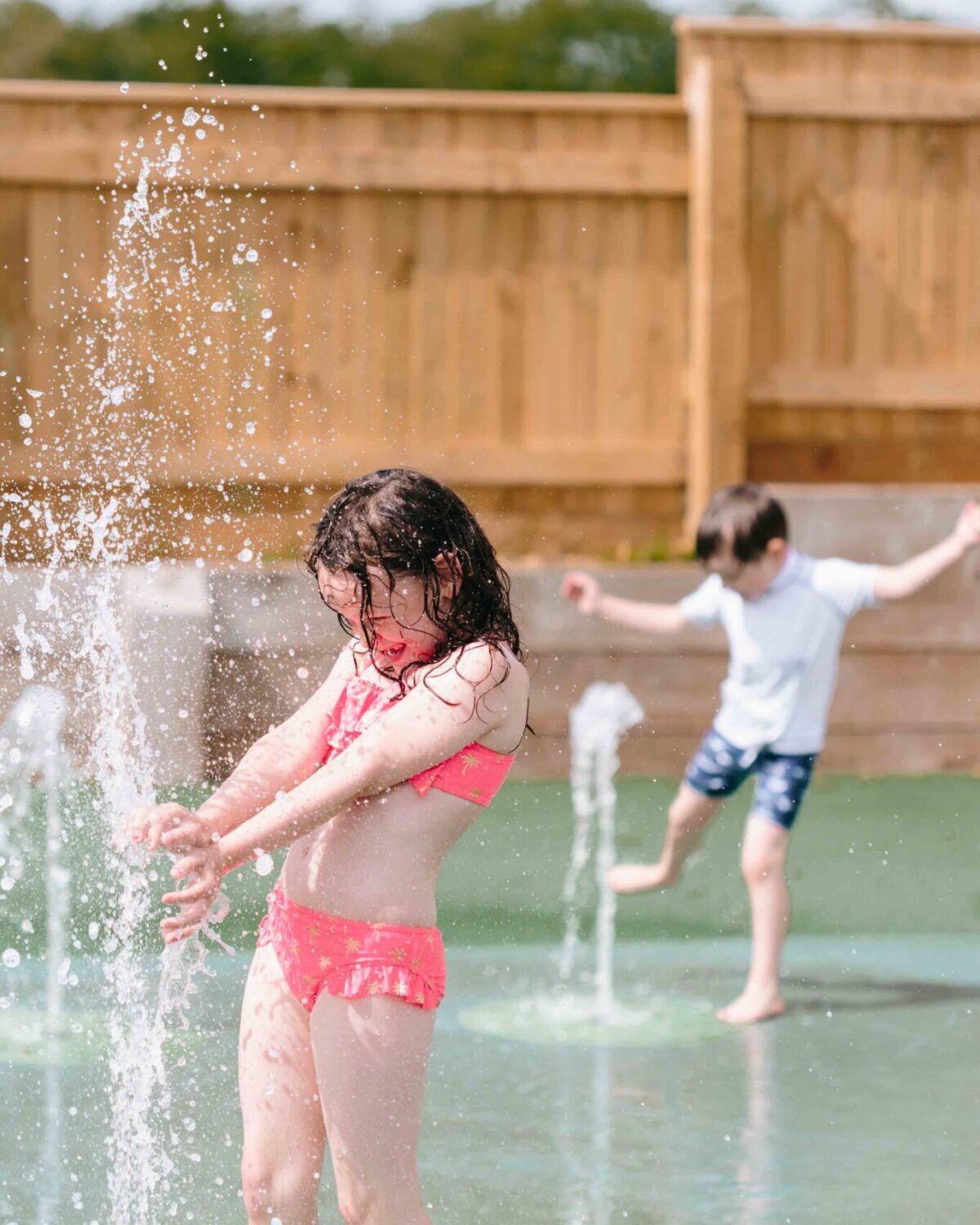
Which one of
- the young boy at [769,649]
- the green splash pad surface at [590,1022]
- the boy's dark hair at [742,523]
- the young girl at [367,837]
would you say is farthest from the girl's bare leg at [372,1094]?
the boy's dark hair at [742,523]

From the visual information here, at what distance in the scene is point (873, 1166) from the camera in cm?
319

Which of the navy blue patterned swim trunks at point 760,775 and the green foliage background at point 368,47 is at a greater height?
the green foliage background at point 368,47

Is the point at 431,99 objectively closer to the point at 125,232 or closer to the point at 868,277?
the point at 125,232

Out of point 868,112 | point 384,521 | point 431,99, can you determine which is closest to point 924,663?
point 868,112

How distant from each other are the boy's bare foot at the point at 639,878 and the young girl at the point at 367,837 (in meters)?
2.46

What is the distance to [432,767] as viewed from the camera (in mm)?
2230

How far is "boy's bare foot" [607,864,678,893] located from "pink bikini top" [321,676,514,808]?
2438mm

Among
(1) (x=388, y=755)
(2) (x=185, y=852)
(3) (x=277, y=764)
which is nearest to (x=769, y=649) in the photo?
(3) (x=277, y=764)

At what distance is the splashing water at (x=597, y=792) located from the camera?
5090 mm

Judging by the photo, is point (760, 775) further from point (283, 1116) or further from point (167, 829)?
point (167, 829)

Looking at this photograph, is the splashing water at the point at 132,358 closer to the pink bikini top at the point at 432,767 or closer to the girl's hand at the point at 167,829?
the pink bikini top at the point at 432,767

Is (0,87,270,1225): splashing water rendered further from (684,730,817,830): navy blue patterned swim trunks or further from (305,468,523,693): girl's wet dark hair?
(305,468,523,693): girl's wet dark hair

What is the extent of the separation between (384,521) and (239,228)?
230 inches

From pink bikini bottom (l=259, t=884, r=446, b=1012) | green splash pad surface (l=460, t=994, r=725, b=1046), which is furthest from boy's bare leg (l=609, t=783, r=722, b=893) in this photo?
pink bikini bottom (l=259, t=884, r=446, b=1012)
